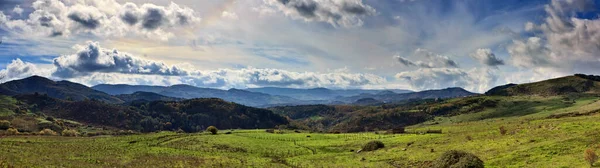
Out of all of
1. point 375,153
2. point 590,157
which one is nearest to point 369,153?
point 375,153

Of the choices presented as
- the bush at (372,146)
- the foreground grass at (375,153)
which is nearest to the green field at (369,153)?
the foreground grass at (375,153)

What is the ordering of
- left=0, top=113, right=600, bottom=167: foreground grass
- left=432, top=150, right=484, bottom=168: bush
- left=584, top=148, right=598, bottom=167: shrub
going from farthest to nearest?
left=0, top=113, right=600, bottom=167: foreground grass < left=432, top=150, right=484, bottom=168: bush < left=584, top=148, right=598, bottom=167: shrub

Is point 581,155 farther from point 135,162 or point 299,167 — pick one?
point 135,162

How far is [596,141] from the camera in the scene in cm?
3444

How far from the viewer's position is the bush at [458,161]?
31.7m

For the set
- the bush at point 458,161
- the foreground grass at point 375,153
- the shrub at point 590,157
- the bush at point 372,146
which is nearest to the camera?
the shrub at point 590,157

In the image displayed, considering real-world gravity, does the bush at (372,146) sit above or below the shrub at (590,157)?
below

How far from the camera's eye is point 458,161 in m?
32.5

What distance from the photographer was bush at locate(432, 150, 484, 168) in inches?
1247

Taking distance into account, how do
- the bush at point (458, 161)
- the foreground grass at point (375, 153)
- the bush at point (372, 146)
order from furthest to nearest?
the bush at point (372, 146) < the foreground grass at point (375, 153) < the bush at point (458, 161)

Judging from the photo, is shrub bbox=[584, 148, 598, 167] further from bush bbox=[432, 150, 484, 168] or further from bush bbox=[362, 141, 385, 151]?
bush bbox=[362, 141, 385, 151]

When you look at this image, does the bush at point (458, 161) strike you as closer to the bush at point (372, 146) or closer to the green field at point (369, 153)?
the green field at point (369, 153)

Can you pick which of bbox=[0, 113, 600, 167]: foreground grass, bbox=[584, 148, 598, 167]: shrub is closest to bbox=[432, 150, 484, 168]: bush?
bbox=[0, 113, 600, 167]: foreground grass

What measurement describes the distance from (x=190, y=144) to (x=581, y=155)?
64.3 metres
